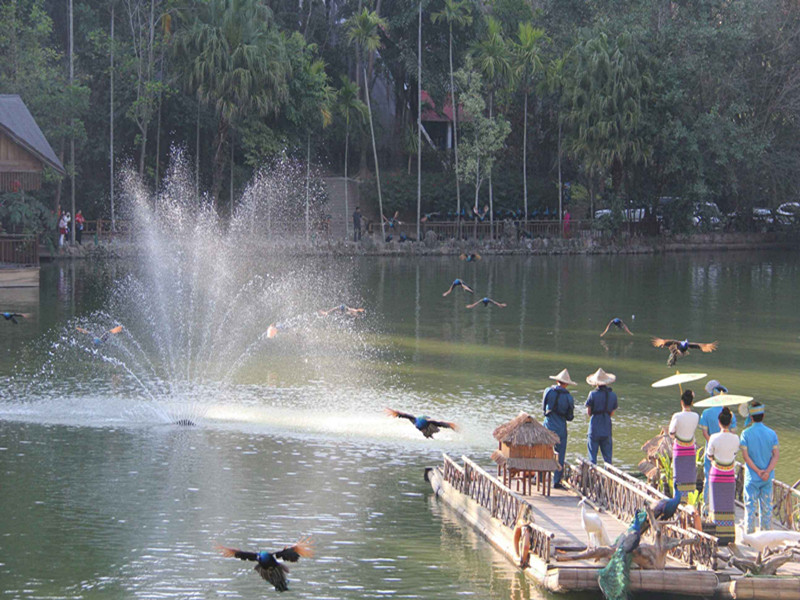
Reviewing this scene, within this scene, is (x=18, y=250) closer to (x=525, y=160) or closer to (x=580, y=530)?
(x=525, y=160)

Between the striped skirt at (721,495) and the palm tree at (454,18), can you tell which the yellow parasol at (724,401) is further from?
the palm tree at (454,18)

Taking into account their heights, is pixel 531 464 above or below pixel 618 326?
below

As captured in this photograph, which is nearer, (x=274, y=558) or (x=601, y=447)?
(x=274, y=558)

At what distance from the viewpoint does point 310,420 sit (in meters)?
25.6

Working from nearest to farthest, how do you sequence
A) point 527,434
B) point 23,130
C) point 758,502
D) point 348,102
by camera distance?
point 758,502, point 527,434, point 23,130, point 348,102

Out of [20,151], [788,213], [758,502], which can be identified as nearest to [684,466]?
[758,502]

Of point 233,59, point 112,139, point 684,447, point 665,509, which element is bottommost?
point 665,509

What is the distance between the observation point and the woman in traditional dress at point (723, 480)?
15430 millimetres

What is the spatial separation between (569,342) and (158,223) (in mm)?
38552

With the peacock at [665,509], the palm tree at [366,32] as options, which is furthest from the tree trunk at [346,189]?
the peacock at [665,509]

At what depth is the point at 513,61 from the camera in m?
73.9

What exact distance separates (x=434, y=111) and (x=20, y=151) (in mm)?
36931

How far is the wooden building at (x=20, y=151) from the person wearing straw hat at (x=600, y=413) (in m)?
35.5

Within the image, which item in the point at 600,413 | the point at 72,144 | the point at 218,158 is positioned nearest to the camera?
the point at 600,413
